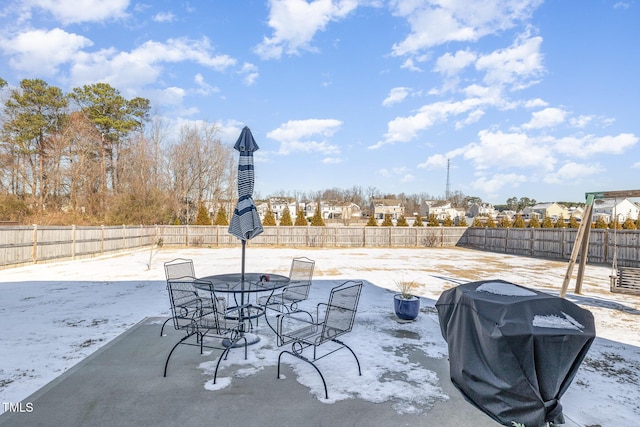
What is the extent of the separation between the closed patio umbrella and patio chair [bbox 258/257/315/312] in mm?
931

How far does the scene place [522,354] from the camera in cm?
188

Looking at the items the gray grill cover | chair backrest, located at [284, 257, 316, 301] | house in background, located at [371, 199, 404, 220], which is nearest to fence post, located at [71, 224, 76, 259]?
chair backrest, located at [284, 257, 316, 301]

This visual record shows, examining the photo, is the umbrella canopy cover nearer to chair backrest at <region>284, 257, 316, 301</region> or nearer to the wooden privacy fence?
chair backrest at <region>284, 257, 316, 301</region>

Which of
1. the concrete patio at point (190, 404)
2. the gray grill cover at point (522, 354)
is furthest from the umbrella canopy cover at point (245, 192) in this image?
the gray grill cover at point (522, 354)

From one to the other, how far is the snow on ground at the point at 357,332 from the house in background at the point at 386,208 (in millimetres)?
42552

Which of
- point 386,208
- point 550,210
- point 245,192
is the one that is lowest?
point 245,192

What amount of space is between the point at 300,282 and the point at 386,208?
1934 inches

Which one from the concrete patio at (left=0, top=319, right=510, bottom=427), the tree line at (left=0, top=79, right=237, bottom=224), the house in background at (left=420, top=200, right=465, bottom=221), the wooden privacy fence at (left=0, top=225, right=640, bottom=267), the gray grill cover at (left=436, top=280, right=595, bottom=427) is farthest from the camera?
the house in background at (left=420, top=200, right=465, bottom=221)

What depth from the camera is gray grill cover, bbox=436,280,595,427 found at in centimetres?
189

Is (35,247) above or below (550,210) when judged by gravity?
below

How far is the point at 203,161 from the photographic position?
2739 centimetres

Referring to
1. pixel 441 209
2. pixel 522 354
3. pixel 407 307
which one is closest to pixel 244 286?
pixel 407 307

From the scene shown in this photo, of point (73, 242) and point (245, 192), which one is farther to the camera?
point (73, 242)

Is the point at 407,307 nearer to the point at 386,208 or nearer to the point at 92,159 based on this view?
the point at 92,159
